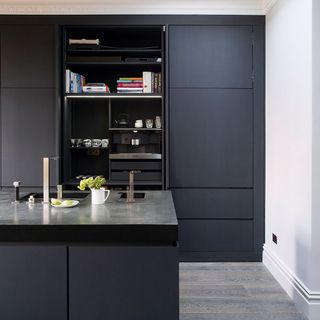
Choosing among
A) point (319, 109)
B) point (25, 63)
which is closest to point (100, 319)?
point (319, 109)

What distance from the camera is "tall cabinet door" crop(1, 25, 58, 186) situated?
3771 mm

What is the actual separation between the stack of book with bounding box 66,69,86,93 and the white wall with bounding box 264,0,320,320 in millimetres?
1988

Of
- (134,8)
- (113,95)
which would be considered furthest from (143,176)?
(134,8)

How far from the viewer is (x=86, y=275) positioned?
74.2 inches

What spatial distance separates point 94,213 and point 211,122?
205 centimetres

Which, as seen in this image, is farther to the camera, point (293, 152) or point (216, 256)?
point (216, 256)

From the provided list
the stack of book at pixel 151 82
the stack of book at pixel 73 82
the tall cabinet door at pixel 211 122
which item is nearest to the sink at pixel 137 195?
the tall cabinet door at pixel 211 122

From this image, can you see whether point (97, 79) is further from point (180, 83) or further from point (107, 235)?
point (107, 235)

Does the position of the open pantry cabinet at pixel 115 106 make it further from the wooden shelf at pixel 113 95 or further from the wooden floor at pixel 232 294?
the wooden floor at pixel 232 294

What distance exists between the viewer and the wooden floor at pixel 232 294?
264 centimetres

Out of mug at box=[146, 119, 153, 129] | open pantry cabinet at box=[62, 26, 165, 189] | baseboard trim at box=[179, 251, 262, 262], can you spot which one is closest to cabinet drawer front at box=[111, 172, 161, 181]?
open pantry cabinet at box=[62, 26, 165, 189]

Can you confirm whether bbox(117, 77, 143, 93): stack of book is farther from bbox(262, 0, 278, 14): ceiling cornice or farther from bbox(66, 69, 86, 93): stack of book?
bbox(262, 0, 278, 14): ceiling cornice

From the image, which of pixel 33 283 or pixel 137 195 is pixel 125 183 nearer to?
pixel 137 195

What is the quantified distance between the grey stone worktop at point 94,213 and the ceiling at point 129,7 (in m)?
2.16
